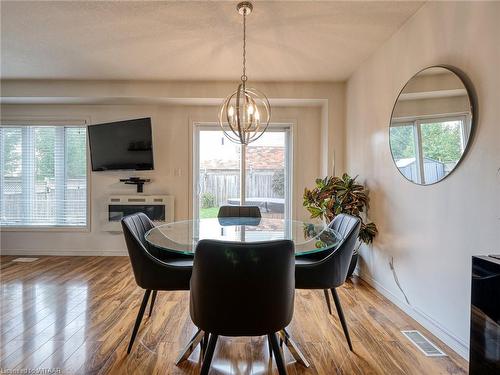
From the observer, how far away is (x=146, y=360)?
68.1 inches

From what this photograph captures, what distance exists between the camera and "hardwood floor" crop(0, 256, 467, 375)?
5.51ft

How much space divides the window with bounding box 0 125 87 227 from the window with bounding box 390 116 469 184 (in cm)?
422

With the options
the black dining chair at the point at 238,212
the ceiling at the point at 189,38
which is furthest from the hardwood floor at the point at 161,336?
the ceiling at the point at 189,38

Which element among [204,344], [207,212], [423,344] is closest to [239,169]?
[207,212]

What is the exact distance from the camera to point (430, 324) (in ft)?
6.75

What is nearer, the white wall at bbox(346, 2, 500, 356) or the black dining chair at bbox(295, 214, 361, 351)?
the white wall at bbox(346, 2, 500, 356)

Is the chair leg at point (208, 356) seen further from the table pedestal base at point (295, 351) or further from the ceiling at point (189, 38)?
the ceiling at point (189, 38)

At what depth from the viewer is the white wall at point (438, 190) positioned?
1.60 metres

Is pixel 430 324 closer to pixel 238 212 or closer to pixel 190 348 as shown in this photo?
pixel 190 348

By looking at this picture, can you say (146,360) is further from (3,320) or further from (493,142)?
(493,142)

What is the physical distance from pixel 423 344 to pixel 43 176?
5.08 metres

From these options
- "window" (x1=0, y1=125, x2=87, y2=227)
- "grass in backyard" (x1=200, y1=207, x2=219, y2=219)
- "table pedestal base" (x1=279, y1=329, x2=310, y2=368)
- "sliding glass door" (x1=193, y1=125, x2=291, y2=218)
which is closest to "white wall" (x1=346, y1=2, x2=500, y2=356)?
"table pedestal base" (x1=279, y1=329, x2=310, y2=368)

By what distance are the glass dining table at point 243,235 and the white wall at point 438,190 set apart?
74 cm

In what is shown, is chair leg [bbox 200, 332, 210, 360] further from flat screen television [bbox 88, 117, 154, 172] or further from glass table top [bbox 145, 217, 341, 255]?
flat screen television [bbox 88, 117, 154, 172]
